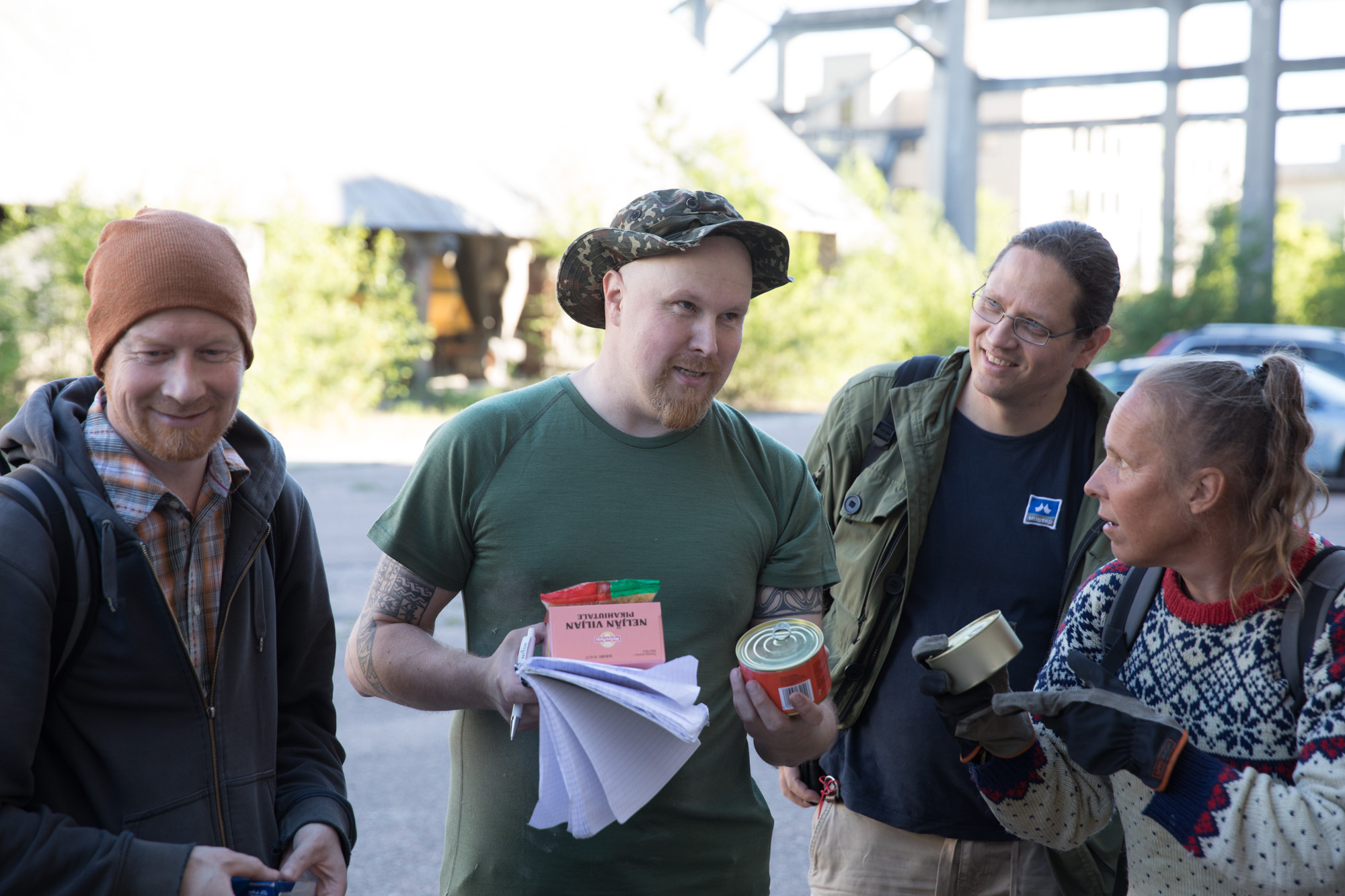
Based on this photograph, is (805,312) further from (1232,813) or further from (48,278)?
(1232,813)

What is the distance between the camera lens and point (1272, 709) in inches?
76.7

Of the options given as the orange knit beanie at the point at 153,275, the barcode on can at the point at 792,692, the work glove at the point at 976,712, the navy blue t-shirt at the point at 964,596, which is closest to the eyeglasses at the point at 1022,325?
the navy blue t-shirt at the point at 964,596

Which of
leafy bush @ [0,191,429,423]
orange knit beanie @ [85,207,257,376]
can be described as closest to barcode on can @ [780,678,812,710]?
orange knit beanie @ [85,207,257,376]

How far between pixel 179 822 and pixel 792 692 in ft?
3.56

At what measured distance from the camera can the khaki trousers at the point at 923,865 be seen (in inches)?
109

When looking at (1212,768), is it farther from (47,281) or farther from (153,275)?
(47,281)

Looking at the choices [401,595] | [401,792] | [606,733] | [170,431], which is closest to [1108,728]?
[606,733]

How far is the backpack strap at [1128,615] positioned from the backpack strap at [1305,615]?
0.26 meters

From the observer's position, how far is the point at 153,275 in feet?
6.29

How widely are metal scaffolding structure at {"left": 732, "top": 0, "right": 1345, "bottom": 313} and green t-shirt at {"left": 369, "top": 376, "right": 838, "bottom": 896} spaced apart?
2765 centimetres

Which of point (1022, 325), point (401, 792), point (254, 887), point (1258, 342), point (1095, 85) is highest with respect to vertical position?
point (1095, 85)

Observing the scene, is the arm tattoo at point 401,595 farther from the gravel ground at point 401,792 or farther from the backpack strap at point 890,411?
the gravel ground at point 401,792

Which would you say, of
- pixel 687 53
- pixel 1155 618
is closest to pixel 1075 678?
pixel 1155 618

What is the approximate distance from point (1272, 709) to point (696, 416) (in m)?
1.18
